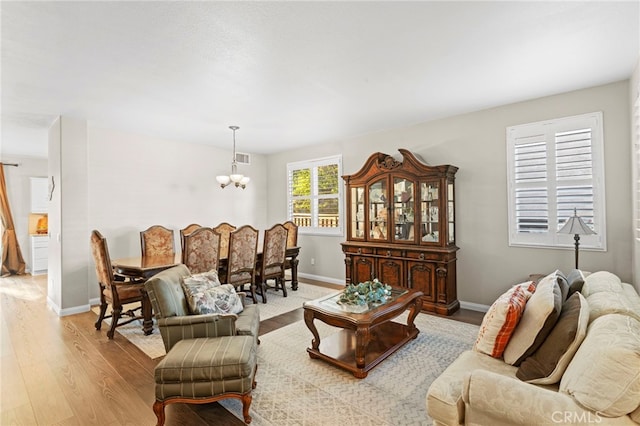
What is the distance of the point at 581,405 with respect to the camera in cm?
129

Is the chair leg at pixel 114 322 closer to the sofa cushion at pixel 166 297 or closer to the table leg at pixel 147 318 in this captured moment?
the table leg at pixel 147 318

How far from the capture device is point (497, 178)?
13.4 ft

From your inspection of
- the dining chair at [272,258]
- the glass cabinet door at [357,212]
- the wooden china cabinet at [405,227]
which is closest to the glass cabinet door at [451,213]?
the wooden china cabinet at [405,227]

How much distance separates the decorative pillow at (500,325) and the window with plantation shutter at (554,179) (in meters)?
2.17

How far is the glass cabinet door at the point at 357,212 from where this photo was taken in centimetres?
502

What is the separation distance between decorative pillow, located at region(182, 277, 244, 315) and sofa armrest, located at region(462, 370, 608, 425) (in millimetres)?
1900

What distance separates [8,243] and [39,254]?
2.03 feet

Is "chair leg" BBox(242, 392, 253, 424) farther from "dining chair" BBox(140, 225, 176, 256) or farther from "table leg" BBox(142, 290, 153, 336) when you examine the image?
"dining chair" BBox(140, 225, 176, 256)

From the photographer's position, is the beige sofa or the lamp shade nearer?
the beige sofa

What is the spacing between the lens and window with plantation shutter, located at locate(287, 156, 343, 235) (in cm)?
598

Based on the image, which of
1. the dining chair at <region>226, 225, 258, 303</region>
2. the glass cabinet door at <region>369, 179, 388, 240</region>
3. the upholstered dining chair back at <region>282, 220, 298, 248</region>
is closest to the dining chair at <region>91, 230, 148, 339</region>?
the dining chair at <region>226, 225, 258, 303</region>

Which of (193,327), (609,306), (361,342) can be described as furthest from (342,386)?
(609,306)

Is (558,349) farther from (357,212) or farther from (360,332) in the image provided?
(357,212)

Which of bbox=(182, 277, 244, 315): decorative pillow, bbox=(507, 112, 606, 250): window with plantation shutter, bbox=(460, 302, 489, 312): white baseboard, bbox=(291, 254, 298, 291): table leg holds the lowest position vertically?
bbox=(460, 302, 489, 312): white baseboard
